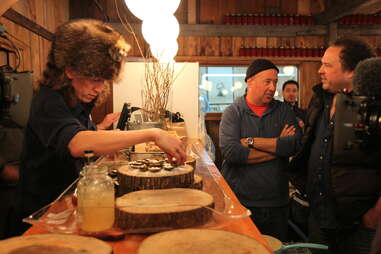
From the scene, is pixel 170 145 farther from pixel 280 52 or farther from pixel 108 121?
pixel 280 52

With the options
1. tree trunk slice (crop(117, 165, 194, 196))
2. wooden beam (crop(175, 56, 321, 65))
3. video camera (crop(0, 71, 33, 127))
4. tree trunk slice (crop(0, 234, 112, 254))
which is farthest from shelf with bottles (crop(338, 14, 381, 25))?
tree trunk slice (crop(0, 234, 112, 254))

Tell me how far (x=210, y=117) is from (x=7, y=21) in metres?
3.79

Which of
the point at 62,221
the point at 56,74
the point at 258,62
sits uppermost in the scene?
the point at 258,62

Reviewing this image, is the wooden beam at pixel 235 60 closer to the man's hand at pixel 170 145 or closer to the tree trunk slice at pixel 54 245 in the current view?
the man's hand at pixel 170 145

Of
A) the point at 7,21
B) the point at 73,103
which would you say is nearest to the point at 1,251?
the point at 73,103

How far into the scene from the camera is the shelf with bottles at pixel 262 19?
647cm

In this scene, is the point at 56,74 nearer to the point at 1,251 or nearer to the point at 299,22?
the point at 1,251

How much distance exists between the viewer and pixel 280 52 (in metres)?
6.46

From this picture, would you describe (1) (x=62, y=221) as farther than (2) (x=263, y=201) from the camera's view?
No

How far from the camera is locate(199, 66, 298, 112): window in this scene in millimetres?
6707

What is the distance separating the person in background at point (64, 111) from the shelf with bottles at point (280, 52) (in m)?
5.15

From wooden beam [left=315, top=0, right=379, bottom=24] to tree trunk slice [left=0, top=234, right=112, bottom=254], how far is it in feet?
17.6

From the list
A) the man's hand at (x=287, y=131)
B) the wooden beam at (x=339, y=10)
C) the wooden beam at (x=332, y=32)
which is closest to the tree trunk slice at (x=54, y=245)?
the man's hand at (x=287, y=131)

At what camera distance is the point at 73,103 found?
5.02 feet
